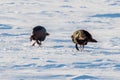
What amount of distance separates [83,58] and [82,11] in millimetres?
11628

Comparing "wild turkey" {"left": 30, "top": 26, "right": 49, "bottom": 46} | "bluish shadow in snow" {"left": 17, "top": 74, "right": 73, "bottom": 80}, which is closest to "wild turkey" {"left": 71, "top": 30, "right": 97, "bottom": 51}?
"wild turkey" {"left": 30, "top": 26, "right": 49, "bottom": 46}

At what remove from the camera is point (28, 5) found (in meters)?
25.0

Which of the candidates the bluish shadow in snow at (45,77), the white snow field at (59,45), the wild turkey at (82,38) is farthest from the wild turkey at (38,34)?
the bluish shadow in snow at (45,77)

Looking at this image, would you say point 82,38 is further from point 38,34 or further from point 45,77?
point 45,77

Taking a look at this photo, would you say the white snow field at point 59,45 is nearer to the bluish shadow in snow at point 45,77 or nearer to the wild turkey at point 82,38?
the bluish shadow in snow at point 45,77

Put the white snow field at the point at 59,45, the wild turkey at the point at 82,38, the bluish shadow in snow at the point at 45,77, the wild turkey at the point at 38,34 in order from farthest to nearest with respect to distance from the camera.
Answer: the wild turkey at the point at 38,34
the wild turkey at the point at 82,38
the white snow field at the point at 59,45
the bluish shadow in snow at the point at 45,77

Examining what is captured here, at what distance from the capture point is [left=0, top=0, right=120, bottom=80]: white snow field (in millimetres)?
9352

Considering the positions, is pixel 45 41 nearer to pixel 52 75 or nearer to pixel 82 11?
pixel 52 75

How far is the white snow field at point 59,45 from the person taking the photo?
30.7 feet

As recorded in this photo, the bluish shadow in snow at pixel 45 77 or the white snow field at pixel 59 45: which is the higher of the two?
the bluish shadow in snow at pixel 45 77

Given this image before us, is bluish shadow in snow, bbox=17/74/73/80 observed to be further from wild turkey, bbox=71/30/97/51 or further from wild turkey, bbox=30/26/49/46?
wild turkey, bbox=30/26/49/46

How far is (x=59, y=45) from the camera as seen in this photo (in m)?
12.6

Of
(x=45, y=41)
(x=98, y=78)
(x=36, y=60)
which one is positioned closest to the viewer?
(x=98, y=78)

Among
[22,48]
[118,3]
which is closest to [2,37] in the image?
[22,48]
